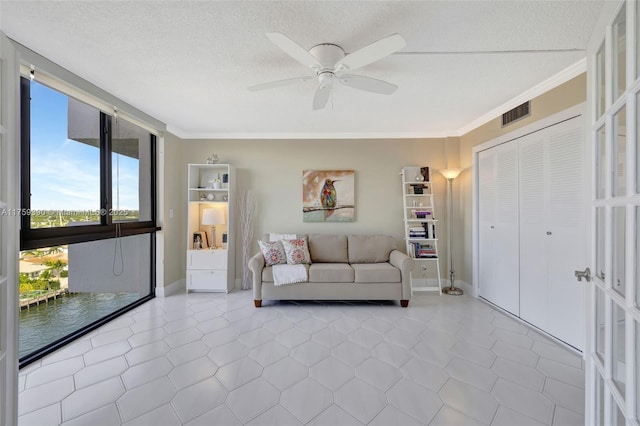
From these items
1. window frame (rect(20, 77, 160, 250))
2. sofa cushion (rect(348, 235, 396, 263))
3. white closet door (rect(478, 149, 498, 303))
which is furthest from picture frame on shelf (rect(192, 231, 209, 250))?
white closet door (rect(478, 149, 498, 303))

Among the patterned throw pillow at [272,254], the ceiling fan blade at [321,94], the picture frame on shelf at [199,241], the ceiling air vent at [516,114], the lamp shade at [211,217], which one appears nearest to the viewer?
the ceiling fan blade at [321,94]

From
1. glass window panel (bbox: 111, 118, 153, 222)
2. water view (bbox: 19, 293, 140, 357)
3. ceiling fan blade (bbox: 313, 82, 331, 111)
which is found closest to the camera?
ceiling fan blade (bbox: 313, 82, 331, 111)

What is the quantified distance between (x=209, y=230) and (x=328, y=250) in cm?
192

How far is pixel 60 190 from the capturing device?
7.52 feet

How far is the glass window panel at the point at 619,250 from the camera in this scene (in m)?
0.89

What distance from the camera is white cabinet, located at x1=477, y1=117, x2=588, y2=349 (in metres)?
2.32

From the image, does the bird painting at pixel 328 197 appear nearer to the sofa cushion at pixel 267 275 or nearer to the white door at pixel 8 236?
the sofa cushion at pixel 267 275

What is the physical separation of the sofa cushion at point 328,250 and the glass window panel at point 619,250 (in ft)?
9.77

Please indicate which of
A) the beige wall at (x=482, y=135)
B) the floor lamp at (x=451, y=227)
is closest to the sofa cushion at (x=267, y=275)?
the floor lamp at (x=451, y=227)

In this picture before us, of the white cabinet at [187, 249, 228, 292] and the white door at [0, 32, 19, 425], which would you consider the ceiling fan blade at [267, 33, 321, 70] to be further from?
the white cabinet at [187, 249, 228, 292]

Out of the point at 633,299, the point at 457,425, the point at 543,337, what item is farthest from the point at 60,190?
the point at 543,337

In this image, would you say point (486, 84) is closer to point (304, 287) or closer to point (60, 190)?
point (304, 287)

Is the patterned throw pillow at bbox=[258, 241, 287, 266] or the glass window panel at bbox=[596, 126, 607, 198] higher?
the glass window panel at bbox=[596, 126, 607, 198]

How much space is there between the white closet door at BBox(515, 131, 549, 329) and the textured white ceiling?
67cm
